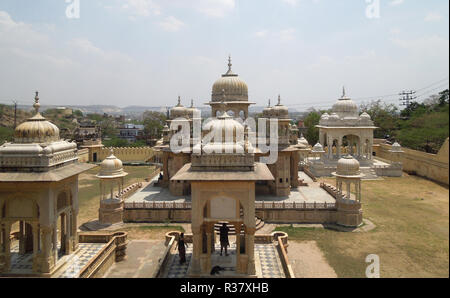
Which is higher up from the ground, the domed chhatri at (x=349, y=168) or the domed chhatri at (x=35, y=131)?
the domed chhatri at (x=35, y=131)

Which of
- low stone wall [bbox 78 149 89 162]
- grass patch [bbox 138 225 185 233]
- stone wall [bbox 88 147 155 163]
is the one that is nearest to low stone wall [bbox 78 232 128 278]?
grass patch [bbox 138 225 185 233]

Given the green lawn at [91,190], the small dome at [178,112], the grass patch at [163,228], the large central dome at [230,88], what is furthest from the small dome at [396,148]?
the grass patch at [163,228]

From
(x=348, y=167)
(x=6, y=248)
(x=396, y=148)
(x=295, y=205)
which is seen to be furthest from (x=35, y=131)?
(x=396, y=148)

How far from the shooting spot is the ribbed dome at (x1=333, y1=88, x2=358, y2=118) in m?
40.5

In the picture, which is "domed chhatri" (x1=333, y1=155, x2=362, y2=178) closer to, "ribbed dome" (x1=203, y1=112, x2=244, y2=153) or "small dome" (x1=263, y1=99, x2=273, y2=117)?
"small dome" (x1=263, y1=99, x2=273, y2=117)

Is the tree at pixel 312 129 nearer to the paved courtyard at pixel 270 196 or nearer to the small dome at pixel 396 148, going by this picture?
the small dome at pixel 396 148

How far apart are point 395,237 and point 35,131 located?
1808cm

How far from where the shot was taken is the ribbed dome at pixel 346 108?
133ft

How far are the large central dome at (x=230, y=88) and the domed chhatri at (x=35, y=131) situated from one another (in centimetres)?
1584

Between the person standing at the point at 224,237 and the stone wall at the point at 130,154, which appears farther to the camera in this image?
the stone wall at the point at 130,154

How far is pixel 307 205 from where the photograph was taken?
2147cm
